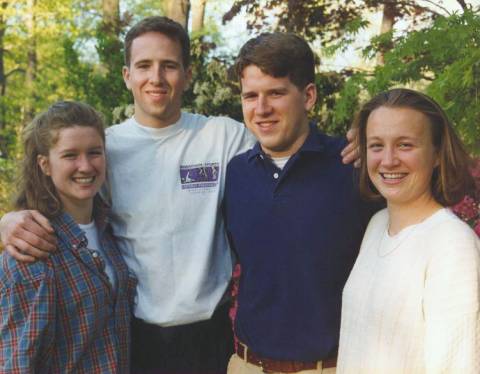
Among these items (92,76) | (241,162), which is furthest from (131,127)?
(92,76)

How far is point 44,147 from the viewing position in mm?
2904

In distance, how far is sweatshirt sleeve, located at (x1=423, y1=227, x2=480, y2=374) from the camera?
1.90m

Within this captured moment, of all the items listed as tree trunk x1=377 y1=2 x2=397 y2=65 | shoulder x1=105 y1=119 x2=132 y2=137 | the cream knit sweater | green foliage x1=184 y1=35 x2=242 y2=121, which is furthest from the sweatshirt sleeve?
green foliage x1=184 y1=35 x2=242 y2=121

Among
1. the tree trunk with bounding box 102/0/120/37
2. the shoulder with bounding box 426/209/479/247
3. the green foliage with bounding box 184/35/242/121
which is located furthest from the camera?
the tree trunk with bounding box 102/0/120/37

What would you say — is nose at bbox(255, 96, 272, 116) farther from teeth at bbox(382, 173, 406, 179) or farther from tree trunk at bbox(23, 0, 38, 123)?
tree trunk at bbox(23, 0, 38, 123)

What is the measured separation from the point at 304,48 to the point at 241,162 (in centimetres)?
67

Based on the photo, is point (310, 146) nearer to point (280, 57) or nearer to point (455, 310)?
point (280, 57)

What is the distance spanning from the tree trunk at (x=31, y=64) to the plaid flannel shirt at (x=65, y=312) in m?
17.8

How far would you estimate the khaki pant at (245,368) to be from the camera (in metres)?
2.70

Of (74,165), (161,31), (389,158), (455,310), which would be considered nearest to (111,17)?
(161,31)

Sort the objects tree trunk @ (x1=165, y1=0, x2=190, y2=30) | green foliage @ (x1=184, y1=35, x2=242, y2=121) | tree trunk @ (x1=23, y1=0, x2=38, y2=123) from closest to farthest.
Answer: green foliage @ (x1=184, y1=35, x2=242, y2=121), tree trunk @ (x1=165, y1=0, x2=190, y2=30), tree trunk @ (x1=23, y1=0, x2=38, y2=123)

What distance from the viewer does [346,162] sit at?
9.06 ft

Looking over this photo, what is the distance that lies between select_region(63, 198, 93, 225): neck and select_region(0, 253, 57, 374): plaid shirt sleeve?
0.45m

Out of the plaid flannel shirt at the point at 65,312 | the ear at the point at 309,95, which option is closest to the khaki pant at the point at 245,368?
the plaid flannel shirt at the point at 65,312
